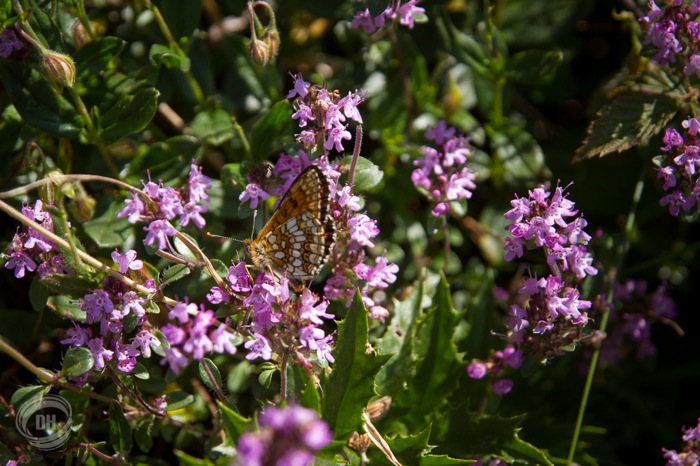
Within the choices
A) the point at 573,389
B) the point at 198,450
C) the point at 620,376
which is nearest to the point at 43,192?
the point at 198,450

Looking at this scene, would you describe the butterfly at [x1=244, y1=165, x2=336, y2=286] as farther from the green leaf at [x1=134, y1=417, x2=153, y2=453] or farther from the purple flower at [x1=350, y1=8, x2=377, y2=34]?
the purple flower at [x1=350, y1=8, x2=377, y2=34]

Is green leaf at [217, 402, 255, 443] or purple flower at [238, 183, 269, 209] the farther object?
purple flower at [238, 183, 269, 209]

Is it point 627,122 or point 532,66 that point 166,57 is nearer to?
point 532,66

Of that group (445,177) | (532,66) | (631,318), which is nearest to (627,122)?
(532,66)

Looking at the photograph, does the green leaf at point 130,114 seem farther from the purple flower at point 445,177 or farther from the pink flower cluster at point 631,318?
the pink flower cluster at point 631,318

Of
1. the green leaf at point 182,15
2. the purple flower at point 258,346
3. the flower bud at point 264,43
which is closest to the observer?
the purple flower at point 258,346

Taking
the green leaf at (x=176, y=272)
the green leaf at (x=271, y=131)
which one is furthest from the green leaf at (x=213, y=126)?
the green leaf at (x=176, y=272)

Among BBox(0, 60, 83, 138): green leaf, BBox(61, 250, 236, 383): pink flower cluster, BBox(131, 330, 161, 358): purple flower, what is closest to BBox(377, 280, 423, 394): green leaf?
BBox(61, 250, 236, 383): pink flower cluster
